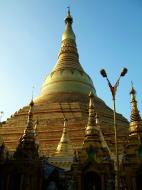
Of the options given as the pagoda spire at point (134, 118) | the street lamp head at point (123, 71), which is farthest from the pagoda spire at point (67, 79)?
the street lamp head at point (123, 71)

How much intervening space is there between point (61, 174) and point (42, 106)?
16955mm

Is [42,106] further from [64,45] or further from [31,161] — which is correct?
[31,161]

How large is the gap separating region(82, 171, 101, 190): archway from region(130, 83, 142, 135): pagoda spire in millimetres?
4445

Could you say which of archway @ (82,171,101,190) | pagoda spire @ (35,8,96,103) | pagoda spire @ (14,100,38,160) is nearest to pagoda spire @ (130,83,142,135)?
archway @ (82,171,101,190)

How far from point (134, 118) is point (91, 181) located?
5.94 m

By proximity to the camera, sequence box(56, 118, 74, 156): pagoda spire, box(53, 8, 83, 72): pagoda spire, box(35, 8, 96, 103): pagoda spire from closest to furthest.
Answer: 1. box(56, 118, 74, 156): pagoda spire
2. box(35, 8, 96, 103): pagoda spire
3. box(53, 8, 83, 72): pagoda spire

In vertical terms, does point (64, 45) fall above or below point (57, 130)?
above

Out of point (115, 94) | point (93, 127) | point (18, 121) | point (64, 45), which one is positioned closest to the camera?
point (115, 94)

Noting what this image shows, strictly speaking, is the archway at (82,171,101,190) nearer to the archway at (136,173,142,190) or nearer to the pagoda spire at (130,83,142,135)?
the archway at (136,173,142,190)

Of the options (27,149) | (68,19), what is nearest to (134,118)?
(27,149)

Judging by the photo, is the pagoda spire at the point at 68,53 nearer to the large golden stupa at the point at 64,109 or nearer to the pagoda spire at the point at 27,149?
the large golden stupa at the point at 64,109

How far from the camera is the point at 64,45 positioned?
53.0 m

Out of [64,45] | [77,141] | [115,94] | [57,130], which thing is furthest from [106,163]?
[64,45]

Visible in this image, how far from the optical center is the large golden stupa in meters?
34.4
